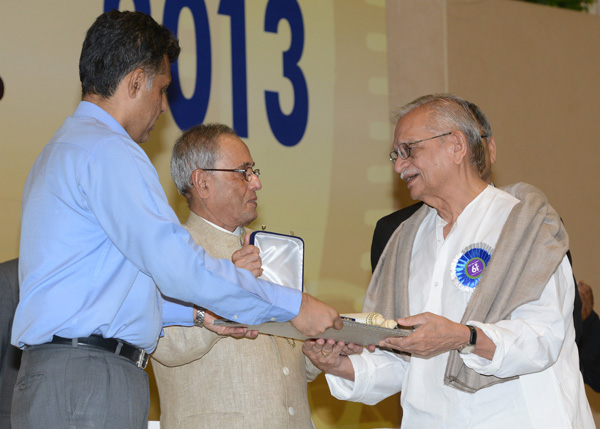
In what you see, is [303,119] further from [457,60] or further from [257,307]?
[257,307]

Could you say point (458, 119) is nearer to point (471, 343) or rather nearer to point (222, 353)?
point (471, 343)

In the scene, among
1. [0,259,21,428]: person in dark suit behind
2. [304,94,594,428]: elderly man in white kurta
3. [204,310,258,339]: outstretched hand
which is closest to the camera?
[304,94,594,428]: elderly man in white kurta

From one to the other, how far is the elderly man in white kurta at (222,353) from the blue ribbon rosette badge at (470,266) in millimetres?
708

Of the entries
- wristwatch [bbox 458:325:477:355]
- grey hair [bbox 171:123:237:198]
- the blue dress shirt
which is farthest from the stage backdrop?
wristwatch [bbox 458:325:477:355]

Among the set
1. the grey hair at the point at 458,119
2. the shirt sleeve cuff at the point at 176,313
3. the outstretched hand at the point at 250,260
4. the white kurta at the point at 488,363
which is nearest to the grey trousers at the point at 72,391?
the shirt sleeve cuff at the point at 176,313

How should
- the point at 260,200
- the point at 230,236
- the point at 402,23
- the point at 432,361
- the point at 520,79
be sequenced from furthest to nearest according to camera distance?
the point at 520,79 < the point at 402,23 < the point at 260,200 < the point at 230,236 < the point at 432,361

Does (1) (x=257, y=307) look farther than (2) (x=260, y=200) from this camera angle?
No

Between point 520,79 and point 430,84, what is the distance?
0.90m

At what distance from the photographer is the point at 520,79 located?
6273mm

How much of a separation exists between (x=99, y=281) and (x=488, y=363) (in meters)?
1.27

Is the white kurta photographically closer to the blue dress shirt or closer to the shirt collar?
the shirt collar

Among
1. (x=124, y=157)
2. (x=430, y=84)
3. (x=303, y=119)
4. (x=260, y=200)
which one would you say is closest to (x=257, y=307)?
(x=124, y=157)

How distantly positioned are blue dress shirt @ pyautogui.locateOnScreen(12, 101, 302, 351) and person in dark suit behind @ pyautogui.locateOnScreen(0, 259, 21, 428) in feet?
3.87

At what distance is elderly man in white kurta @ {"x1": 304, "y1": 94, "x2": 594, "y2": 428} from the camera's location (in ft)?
8.46
